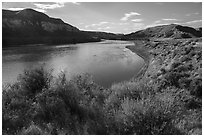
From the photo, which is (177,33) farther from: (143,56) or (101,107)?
(101,107)

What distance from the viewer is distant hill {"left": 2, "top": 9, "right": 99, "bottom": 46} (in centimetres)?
8806

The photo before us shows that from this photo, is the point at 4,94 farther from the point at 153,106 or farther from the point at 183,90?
the point at 183,90

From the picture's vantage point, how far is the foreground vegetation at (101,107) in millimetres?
6973

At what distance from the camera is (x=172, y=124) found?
685 centimetres

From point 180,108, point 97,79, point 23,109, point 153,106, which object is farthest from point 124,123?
point 97,79

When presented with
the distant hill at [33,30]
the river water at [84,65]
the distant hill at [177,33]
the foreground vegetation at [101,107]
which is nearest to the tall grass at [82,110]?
the foreground vegetation at [101,107]

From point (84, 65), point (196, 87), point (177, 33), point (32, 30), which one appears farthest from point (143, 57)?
point (177, 33)

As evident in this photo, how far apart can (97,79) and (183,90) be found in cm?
852

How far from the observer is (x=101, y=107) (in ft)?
30.2

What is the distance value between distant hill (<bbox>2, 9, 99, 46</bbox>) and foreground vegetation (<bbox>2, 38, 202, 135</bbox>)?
6937cm

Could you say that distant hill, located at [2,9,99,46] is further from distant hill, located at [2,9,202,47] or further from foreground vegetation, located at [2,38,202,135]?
foreground vegetation, located at [2,38,202,135]

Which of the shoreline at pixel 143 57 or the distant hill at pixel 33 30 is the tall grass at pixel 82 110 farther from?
the distant hill at pixel 33 30

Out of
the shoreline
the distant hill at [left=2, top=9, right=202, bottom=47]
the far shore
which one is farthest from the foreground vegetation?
the distant hill at [left=2, top=9, right=202, bottom=47]

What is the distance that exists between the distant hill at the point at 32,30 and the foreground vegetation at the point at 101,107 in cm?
6937
